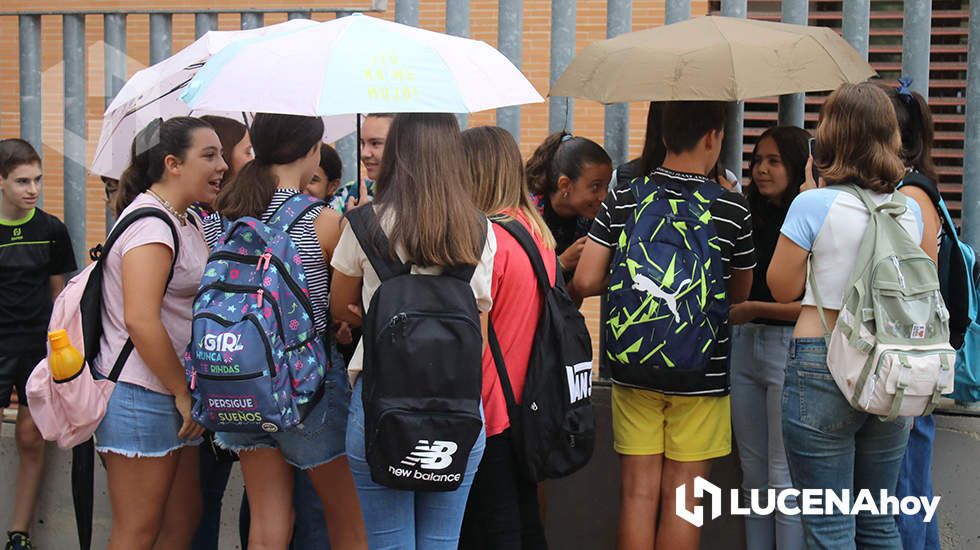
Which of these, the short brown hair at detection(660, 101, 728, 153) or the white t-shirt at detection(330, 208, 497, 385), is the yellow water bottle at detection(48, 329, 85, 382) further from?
the short brown hair at detection(660, 101, 728, 153)

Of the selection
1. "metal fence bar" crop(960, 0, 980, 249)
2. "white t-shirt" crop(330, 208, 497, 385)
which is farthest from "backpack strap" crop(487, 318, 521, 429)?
"metal fence bar" crop(960, 0, 980, 249)

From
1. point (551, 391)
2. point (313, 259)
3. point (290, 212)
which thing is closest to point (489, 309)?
point (551, 391)

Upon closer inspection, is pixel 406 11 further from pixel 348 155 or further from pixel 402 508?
pixel 402 508

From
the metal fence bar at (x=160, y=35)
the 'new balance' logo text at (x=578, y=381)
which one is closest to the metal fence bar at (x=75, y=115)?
the metal fence bar at (x=160, y=35)

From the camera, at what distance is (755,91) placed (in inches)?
150

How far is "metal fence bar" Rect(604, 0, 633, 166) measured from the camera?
16.1 ft

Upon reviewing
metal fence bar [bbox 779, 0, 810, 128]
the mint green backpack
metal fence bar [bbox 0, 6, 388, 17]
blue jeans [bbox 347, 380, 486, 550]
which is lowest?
blue jeans [bbox 347, 380, 486, 550]

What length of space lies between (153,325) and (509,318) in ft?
3.74

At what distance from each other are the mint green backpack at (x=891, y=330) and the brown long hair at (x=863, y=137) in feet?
0.32

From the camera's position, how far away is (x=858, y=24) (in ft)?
15.7

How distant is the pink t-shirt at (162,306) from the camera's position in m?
3.79

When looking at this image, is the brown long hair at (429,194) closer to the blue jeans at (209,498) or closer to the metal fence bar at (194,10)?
the blue jeans at (209,498)

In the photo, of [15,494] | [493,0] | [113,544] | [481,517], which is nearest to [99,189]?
[493,0]

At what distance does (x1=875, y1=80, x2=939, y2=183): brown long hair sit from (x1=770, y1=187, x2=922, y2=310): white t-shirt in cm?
40
